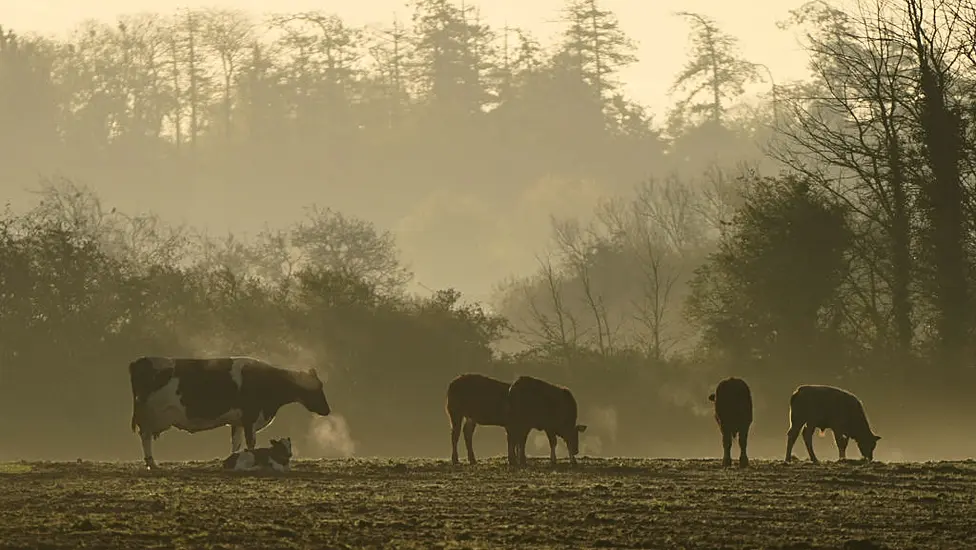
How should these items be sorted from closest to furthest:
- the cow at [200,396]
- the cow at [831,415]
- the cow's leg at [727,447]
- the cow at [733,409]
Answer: the cow's leg at [727,447], the cow at [200,396], the cow at [733,409], the cow at [831,415]

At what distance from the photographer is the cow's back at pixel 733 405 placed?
115 ft

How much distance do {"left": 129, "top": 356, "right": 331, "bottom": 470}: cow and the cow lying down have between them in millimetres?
2254

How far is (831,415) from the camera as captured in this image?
3806cm

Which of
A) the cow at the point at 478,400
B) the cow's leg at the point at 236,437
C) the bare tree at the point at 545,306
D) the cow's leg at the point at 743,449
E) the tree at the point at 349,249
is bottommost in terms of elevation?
the cow's leg at the point at 743,449

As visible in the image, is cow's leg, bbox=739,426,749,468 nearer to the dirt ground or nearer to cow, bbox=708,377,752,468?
cow, bbox=708,377,752,468

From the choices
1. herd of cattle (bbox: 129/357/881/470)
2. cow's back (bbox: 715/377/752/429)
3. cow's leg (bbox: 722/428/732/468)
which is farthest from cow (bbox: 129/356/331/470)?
cow's leg (bbox: 722/428/732/468)

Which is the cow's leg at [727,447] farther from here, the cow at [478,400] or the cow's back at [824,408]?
the cow at [478,400]

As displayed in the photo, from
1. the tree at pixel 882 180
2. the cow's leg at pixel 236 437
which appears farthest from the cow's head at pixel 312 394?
the tree at pixel 882 180

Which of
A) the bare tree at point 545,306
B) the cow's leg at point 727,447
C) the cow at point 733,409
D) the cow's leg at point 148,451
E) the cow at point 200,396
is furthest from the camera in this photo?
the bare tree at point 545,306

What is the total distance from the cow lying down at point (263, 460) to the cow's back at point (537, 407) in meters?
5.13

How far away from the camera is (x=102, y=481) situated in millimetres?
29719

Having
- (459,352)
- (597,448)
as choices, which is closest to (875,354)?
(597,448)

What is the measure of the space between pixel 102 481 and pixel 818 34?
61240mm

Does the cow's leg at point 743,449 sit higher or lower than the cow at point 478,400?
lower
